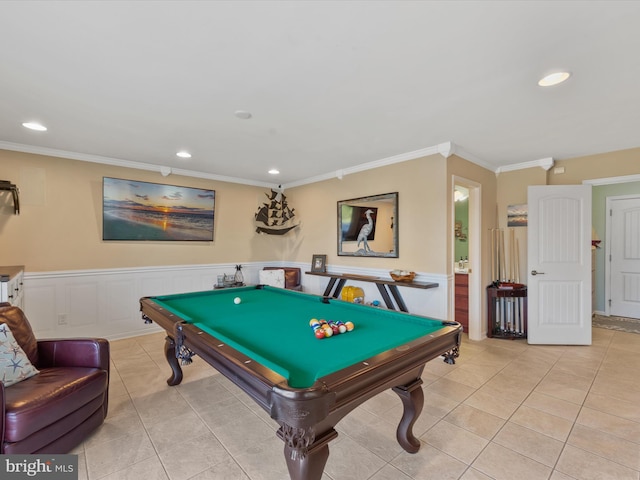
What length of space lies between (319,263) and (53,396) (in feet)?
11.9

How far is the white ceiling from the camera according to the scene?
1488 mm

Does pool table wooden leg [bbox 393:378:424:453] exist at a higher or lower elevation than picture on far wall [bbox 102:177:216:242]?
lower

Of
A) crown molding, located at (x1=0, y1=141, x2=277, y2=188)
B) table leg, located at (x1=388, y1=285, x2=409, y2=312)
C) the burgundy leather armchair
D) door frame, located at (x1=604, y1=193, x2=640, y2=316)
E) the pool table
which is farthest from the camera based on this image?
door frame, located at (x1=604, y1=193, x2=640, y2=316)

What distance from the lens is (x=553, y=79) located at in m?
2.06

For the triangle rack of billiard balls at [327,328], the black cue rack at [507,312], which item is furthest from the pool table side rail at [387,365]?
the black cue rack at [507,312]

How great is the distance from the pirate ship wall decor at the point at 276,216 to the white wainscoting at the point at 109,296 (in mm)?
1362

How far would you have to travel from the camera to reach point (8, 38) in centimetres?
164

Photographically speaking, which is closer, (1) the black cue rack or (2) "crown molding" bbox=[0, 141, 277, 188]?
(2) "crown molding" bbox=[0, 141, 277, 188]

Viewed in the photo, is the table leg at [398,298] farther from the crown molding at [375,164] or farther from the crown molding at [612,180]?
the crown molding at [612,180]

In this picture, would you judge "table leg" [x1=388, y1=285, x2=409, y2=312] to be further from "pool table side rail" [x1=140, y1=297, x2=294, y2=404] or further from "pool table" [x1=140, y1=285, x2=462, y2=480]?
"pool table side rail" [x1=140, y1=297, x2=294, y2=404]

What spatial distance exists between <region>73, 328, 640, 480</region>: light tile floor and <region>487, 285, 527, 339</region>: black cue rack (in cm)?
93

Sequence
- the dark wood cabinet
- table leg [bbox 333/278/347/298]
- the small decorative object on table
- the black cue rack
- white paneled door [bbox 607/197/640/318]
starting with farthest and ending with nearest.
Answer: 1. white paneled door [bbox 607/197/640/318]
2. table leg [bbox 333/278/347/298]
3. the dark wood cabinet
4. the black cue rack
5. the small decorative object on table

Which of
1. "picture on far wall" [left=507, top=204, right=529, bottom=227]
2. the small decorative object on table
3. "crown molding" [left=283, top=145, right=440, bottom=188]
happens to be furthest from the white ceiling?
the small decorative object on table

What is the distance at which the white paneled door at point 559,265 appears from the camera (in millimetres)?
3715
